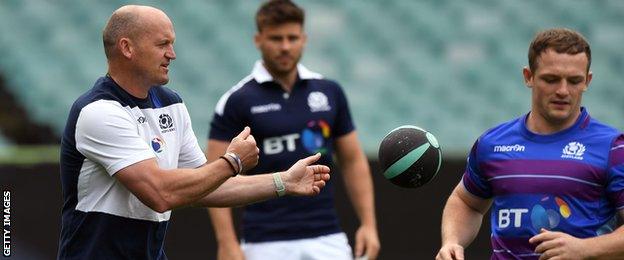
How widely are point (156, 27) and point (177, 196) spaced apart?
0.92 m

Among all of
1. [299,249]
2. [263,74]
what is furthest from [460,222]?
[263,74]

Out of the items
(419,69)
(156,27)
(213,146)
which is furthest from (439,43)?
(156,27)

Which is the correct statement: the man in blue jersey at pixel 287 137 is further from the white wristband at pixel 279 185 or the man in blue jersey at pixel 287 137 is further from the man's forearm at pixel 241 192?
the white wristband at pixel 279 185

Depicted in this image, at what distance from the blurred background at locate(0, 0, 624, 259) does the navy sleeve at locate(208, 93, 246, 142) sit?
2590 millimetres

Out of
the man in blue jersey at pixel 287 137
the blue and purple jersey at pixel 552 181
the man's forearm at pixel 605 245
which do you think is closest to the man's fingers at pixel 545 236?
the man's forearm at pixel 605 245

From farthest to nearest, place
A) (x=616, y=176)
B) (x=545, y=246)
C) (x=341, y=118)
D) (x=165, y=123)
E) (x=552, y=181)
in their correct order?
1. (x=341, y=118)
2. (x=165, y=123)
3. (x=552, y=181)
4. (x=616, y=176)
5. (x=545, y=246)

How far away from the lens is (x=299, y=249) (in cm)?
842

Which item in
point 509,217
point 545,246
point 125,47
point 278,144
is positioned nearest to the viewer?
point 545,246

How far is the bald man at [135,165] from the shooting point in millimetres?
5695

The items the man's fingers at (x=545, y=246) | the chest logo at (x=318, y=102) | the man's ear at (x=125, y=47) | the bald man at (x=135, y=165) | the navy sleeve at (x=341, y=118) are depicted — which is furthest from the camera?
the navy sleeve at (x=341, y=118)

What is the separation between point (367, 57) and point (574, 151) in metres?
6.87

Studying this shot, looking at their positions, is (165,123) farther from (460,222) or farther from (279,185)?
(460,222)

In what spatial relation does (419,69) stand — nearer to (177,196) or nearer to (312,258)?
(312,258)

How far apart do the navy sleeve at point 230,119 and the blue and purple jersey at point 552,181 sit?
279 cm
